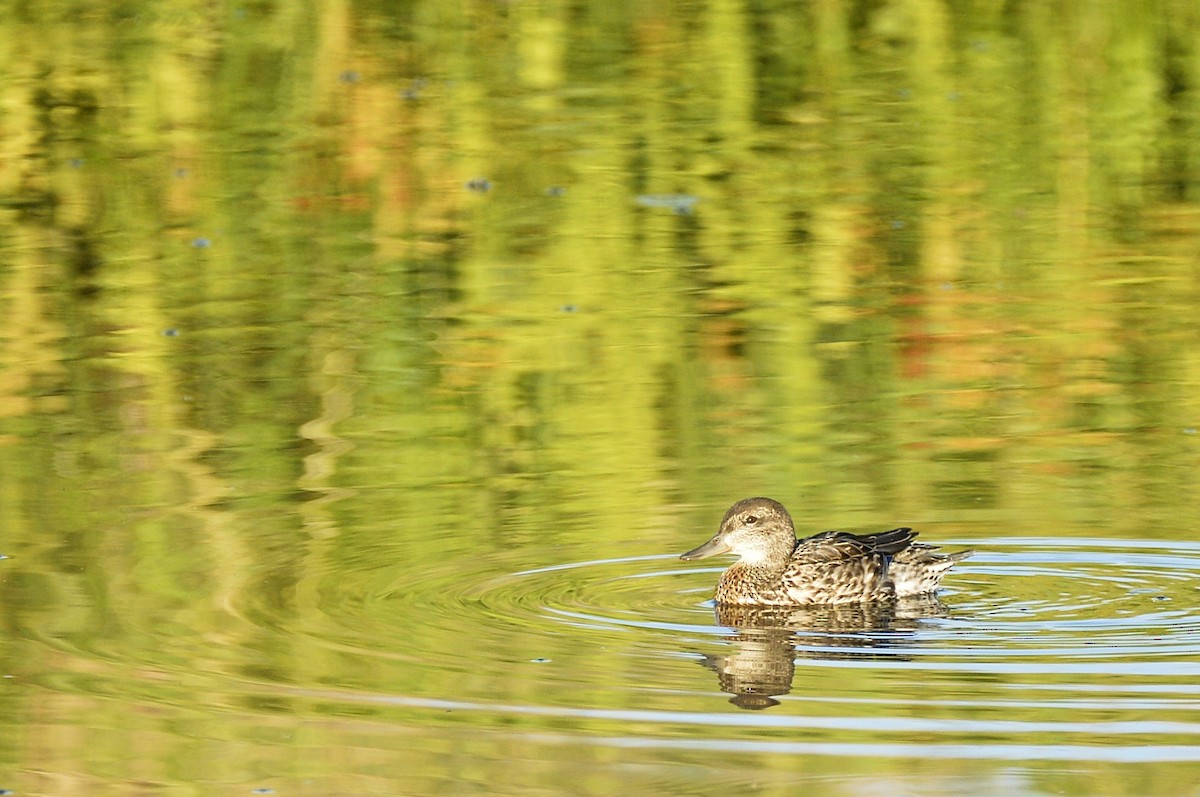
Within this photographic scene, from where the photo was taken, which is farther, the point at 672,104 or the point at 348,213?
the point at 672,104

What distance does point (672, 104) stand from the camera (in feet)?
54.1

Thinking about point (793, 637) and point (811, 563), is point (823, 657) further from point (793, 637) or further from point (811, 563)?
point (811, 563)

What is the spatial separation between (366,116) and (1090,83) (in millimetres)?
5160

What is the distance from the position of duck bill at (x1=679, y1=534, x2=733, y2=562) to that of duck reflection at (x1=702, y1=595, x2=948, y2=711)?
21 cm

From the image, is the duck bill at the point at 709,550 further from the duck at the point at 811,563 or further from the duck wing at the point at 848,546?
the duck wing at the point at 848,546

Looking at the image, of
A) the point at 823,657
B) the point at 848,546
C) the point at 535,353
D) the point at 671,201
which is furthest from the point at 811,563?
the point at 671,201

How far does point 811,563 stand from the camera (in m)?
7.34

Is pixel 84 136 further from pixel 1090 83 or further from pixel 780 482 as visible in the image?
pixel 780 482

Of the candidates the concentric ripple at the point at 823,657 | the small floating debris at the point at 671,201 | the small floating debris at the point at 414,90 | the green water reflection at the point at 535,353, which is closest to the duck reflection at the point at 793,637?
the concentric ripple at the point at 823,657

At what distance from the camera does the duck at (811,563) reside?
7.18 meters

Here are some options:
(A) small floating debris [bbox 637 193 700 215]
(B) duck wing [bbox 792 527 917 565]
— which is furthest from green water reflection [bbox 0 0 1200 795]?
(B) duck wing [bbox 792 527 917 565]

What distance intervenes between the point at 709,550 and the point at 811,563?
323 millimetres

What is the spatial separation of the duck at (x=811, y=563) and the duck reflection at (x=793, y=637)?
43 mm

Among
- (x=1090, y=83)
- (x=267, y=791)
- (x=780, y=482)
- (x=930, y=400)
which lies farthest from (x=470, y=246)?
(x=267, y=791)
